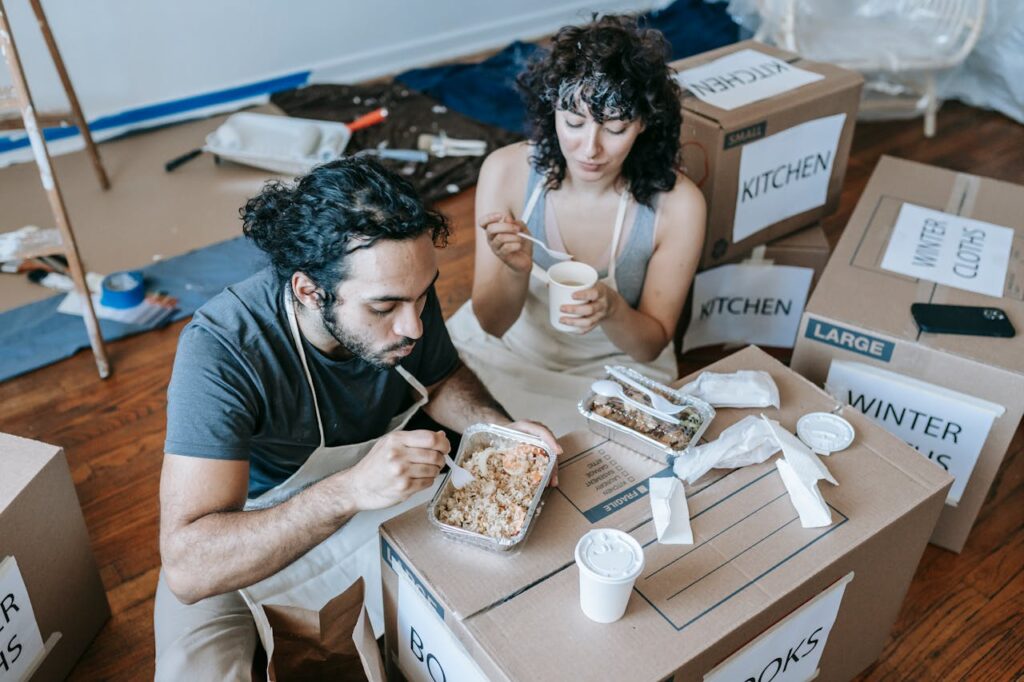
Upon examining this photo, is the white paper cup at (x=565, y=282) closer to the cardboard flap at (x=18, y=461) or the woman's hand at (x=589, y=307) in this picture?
the woman's hand at (x=589, y=307)

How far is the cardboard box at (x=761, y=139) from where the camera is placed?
6.29 ft

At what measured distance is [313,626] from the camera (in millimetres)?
1225

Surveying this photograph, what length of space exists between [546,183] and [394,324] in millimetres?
636

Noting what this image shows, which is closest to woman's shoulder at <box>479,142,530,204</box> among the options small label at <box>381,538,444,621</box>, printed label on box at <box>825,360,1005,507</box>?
printed label on box at <box>825,360,1005,507</box>

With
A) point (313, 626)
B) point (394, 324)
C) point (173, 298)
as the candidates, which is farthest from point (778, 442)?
point (173, 298)

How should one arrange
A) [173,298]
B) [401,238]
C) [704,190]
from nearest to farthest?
[401,238] → [704,190] → [173,298]

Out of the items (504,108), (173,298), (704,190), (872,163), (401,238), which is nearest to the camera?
(401,238)

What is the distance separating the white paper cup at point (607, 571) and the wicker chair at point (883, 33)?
2592 millimetres

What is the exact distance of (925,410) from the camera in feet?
5.31

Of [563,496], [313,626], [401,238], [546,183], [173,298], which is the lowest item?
[173,298]

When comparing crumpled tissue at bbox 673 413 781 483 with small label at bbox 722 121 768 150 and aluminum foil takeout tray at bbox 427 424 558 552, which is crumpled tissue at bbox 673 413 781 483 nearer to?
aluminum foil takeout tray at bbox 427 424 558 552

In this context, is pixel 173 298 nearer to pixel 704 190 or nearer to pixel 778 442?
pixel 704 190

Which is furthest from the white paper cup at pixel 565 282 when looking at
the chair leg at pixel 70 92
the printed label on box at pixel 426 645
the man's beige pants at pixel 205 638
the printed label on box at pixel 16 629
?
the chair leg at pixel 70 92

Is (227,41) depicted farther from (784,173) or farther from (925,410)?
(925,410)
